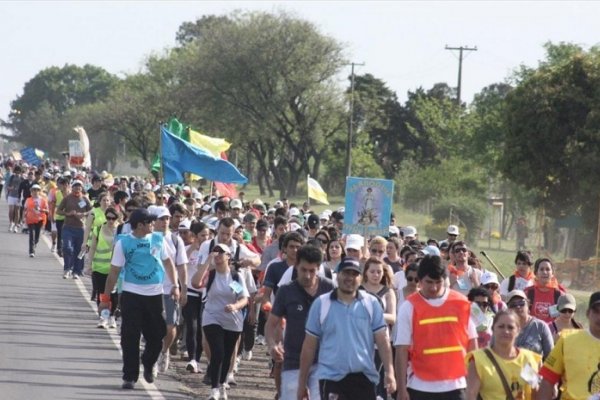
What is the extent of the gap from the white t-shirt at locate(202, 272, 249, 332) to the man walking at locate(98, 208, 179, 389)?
474 millimetres

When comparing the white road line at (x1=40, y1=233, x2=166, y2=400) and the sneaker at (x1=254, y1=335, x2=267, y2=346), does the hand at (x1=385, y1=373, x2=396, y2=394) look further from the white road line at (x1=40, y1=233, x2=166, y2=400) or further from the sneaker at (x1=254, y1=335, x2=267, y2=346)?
the sneaker at (x1=254, y1=335, x2=267, y2=346)

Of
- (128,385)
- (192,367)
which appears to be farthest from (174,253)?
(192,367)

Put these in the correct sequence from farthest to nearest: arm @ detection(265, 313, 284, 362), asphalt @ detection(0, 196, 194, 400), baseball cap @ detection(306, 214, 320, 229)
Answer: baseball cap @ detection(306, 214, 320, 229) < asphalt @ detection(0, 196, 194, 400) < arm @ detection(265, 313, 284, 362)

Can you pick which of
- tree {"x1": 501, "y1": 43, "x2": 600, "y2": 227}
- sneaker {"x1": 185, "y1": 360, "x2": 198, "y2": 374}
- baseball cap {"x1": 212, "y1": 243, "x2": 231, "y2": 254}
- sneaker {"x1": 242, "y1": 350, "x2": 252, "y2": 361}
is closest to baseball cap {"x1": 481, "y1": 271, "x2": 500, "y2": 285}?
baseball cap {"x1": 212, "y1": 243, "x2": 231, "y2": 254}

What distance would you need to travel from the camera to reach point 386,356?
994 cm

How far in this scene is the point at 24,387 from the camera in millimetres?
14031

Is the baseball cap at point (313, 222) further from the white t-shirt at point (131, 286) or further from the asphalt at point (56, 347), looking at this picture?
the white t-shirt at point (131, 286)

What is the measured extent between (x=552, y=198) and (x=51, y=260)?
14.5m

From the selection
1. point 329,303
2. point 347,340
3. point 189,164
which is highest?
point 189,164

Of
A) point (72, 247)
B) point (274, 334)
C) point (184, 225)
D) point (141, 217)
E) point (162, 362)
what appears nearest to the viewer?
point (274, 334)

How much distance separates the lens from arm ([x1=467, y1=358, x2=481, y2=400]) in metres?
9.21

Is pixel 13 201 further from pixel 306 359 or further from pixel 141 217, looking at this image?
pixel 306 359

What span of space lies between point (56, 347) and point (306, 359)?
8.00 meters

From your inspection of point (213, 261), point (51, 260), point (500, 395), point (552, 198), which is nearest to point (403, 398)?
point (500, 395)
